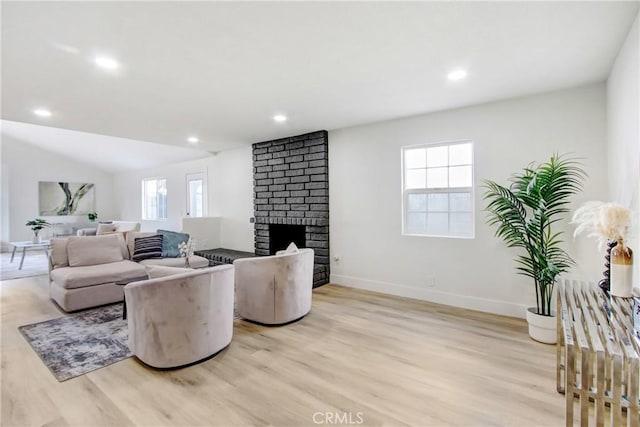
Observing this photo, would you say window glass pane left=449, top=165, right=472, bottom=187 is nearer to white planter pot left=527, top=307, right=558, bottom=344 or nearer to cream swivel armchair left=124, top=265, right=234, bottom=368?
white planter pot left=527, top=307, right=558, bottom=344

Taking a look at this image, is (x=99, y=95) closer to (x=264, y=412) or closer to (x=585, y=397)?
(x=264, y=412)

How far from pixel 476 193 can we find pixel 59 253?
17.3 ft

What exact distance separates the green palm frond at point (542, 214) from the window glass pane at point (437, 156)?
738 mm

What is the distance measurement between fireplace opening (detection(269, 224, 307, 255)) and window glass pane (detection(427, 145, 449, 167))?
7.65 ft

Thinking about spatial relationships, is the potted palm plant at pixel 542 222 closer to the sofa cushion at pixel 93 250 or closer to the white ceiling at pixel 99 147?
the sofa cushion at pixel 93 250

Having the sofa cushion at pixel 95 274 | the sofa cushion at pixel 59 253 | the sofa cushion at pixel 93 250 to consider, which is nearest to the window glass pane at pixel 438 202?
the sofa cushion at pixel 95 274

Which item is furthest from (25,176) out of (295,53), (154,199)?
(295,53)

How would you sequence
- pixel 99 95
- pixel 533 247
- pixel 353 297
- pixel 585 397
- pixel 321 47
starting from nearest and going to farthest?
1. pixel 585 397
2. pixel 321 47
3. pixel 533 247
4. pixel 99 95
5. pixel 353 297

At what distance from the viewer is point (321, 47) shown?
2.17 m

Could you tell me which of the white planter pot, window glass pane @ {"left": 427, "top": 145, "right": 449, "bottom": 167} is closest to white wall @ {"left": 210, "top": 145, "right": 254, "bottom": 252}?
window glass pane @ {"left": 427, "top": 145, "right": 449, "bottom": 167}

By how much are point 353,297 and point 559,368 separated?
233 centimetres

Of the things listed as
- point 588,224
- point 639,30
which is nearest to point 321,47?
point 639,30

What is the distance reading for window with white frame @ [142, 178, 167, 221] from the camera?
26.9 ft

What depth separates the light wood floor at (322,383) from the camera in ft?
5.90
